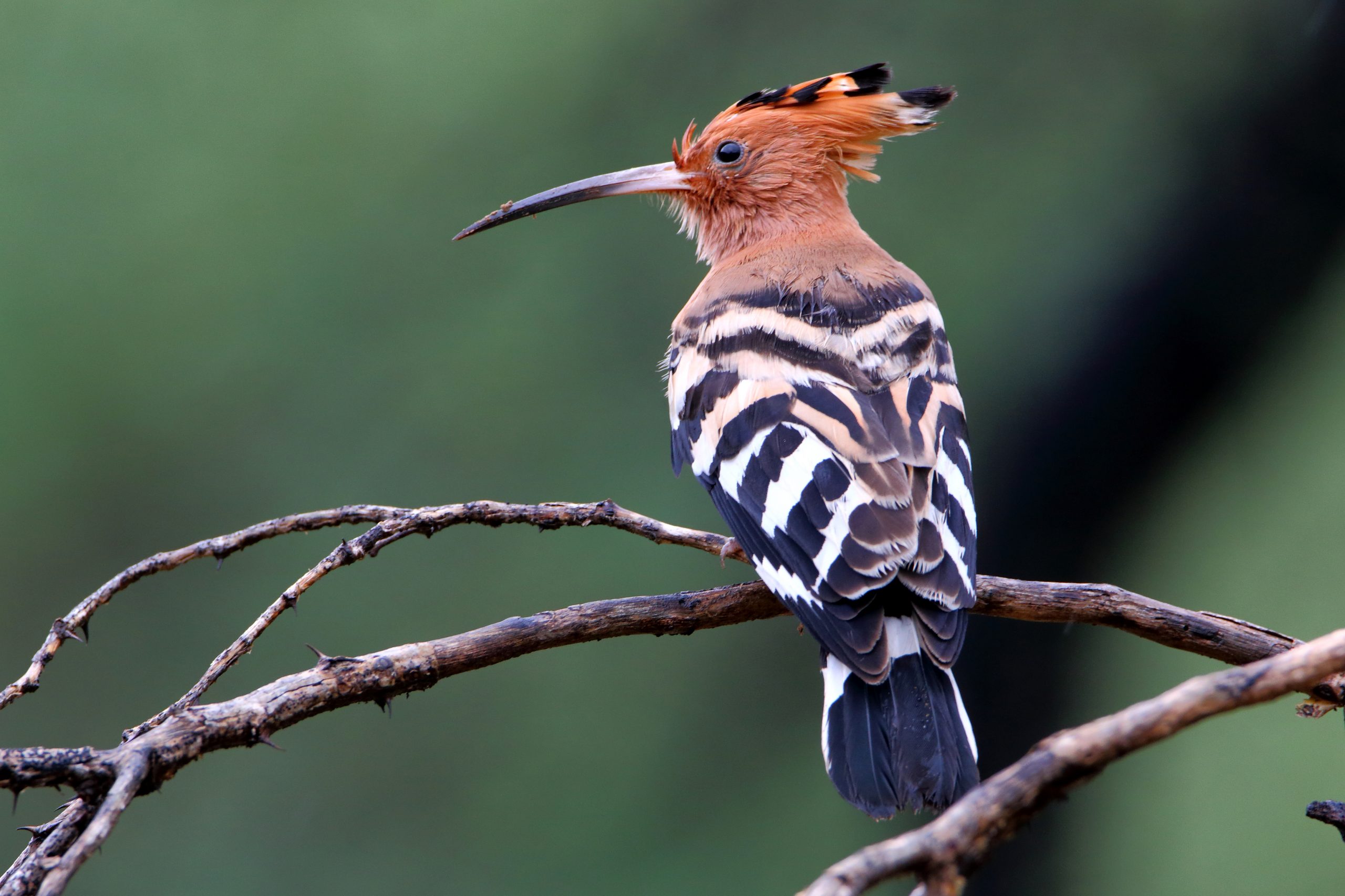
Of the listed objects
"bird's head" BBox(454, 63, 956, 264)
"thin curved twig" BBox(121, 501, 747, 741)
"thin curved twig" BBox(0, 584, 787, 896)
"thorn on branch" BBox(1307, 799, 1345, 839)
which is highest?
"bird's head" BBox(454, 63, 956, 264)

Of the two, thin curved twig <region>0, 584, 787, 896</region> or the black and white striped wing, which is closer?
thin curved twig <region>0, 584, 787, 896</region>

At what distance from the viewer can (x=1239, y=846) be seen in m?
2.96

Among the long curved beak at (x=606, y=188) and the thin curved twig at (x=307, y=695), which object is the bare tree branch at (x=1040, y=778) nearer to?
the thin curved twig at (x=307, y=695)

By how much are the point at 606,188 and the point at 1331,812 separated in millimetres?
1538

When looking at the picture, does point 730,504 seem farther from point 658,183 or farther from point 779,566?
point 658,183

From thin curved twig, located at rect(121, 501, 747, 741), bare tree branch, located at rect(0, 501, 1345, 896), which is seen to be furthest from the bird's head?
thin curved twig, located at rect(121, 501, 747, 741)

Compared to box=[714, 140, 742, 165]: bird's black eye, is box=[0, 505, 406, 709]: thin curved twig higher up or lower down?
lower down

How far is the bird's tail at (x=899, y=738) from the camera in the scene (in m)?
1.10

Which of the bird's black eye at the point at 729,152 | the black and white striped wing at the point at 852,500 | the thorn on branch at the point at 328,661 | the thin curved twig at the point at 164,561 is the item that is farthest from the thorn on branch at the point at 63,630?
the bird's black eye at the point at 729,152

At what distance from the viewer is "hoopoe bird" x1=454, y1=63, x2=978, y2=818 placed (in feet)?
3.83

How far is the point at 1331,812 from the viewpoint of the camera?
2.91ft

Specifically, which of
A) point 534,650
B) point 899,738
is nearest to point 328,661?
point 534,650

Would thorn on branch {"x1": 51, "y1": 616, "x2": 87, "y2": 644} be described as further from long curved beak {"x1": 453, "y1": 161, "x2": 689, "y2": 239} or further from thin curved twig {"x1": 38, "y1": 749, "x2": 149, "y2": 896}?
long curved beak {"x1": 453, "y1": 161, "x2": 689, "y2": 239}

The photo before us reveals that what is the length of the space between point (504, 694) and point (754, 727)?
0.75 meters
